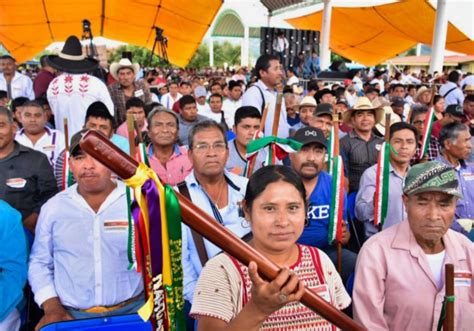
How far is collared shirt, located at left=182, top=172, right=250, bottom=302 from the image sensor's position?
2543mm

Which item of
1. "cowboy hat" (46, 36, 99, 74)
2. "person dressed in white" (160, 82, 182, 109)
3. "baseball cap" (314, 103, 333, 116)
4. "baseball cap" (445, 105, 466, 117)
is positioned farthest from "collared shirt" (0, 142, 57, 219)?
"person dressed in white" (160, 82, 182, 109)

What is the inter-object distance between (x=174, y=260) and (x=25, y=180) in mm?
2469

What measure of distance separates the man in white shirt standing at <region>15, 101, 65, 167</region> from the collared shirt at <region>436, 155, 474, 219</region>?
353cm

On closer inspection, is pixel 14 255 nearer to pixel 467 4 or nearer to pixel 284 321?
pixel 284 321

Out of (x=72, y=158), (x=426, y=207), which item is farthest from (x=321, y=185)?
(x=72, y=158)

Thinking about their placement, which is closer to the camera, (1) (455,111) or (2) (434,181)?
(2) (434,181)

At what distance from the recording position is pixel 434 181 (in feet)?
6.73

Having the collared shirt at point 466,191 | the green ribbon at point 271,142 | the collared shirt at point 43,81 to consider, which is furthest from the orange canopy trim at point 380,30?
the green ribbon at point 271,142

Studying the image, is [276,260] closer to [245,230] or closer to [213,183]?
[245,230]

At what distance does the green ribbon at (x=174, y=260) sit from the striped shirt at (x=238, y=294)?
11.7 inches

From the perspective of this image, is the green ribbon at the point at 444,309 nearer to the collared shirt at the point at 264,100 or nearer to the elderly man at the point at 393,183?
the elderly man at the point at 393,183

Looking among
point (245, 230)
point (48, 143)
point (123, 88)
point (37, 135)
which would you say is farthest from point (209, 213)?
point (123, 88)

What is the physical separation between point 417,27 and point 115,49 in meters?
30.7

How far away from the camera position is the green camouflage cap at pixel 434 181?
204 centimetres
